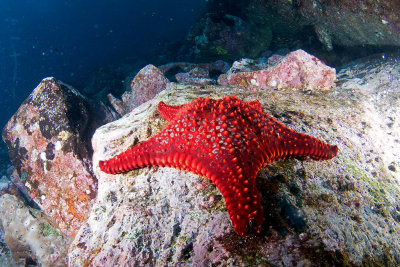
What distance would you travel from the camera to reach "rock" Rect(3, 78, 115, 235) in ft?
15.7

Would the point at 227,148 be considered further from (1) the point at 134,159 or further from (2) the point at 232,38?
(2) the point at 232,38

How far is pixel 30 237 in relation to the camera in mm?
5219

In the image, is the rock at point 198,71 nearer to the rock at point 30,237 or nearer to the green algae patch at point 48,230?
the green algae patch at point 48,230

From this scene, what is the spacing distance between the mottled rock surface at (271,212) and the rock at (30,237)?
9.86 feet

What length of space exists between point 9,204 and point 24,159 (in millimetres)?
1615

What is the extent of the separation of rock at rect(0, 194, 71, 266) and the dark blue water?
39.6 m

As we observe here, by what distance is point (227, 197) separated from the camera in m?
1.87

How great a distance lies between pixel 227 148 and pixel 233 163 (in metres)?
0.19

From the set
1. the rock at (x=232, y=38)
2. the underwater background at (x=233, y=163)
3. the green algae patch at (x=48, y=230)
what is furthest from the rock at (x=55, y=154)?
the rock at (x=232, y=38)

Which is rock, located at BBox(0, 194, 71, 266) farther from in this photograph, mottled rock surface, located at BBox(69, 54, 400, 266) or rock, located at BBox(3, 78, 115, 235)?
mottled rock surface, located at BBox(69, 54, 400, 266)

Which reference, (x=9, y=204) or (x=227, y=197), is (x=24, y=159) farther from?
(x=227, y=197)

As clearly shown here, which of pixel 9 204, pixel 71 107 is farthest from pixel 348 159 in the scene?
pixel 9 204

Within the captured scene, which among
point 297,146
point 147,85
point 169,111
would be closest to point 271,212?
point 297,146

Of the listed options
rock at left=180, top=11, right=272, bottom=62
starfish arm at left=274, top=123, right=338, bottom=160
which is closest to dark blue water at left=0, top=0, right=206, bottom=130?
rock at left=180, top=11, right=272, bottom=62
